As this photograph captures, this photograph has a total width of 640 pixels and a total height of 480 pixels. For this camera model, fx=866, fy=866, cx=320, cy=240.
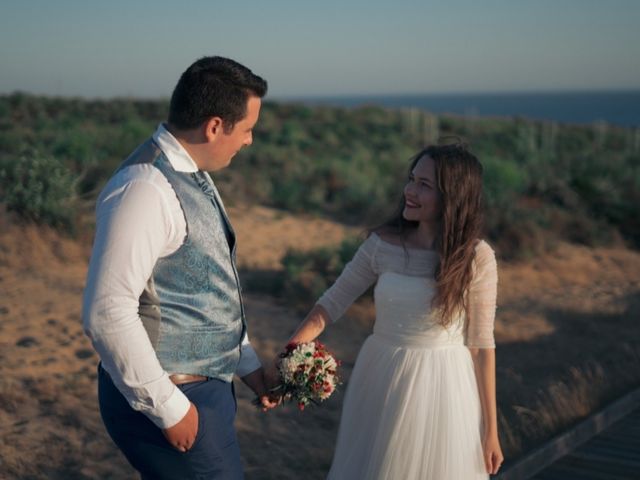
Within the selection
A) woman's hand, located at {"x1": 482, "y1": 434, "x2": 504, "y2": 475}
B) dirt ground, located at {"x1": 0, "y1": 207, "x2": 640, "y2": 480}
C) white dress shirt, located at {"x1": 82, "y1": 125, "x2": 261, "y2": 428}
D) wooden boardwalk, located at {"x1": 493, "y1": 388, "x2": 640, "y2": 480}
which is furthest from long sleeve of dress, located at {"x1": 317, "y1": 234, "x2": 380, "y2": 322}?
dirt ground, located at {"x1": 0, "y1": 207, "x2": 640, "y2": 480}

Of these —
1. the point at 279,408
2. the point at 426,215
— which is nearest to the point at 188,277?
the point at 426,215

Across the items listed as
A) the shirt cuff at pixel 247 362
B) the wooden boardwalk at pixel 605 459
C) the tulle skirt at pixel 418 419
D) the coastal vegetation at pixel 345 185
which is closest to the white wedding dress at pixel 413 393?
the tulle skirt at pixel 418 419

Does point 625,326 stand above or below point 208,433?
below

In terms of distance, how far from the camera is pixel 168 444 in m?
2.46

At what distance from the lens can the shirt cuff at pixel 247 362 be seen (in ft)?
9.74

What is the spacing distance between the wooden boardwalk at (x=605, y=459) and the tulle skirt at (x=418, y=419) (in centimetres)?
187

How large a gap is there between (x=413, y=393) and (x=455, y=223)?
0.65m

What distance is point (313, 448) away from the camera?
221 inches

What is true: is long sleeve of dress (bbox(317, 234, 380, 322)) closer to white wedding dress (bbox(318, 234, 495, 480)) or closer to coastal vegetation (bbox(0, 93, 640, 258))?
white wedding dress (bbox(318, 234, 495, 480))

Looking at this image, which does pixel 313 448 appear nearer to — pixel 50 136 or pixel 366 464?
pixel 366 464

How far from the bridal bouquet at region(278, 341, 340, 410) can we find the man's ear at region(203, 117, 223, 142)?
882 mm

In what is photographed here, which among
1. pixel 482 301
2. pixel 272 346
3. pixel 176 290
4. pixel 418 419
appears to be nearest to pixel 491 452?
pixel 418 419

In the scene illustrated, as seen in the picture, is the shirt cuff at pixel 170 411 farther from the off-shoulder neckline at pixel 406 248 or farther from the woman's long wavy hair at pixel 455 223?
the off-shoulder neckline at pixel 406 248

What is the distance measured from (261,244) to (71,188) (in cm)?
287
